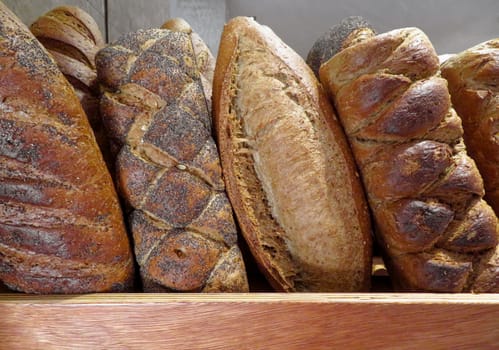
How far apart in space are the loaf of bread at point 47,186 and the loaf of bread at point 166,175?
0.06 metres

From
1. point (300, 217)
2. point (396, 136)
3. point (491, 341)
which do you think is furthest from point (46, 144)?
point (491, 341)

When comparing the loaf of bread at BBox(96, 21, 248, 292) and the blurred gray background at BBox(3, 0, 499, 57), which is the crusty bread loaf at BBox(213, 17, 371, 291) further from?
the blurred gray background at BBox(3, 0, 499, 57)

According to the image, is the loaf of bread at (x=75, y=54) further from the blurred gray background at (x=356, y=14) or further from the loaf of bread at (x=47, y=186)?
the blurred gray background at (x=356, y=14)

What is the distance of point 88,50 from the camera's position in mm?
819

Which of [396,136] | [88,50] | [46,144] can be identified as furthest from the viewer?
[88,50]

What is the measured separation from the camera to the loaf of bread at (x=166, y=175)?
0.68 m

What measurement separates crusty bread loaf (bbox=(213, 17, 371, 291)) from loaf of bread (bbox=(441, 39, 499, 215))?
0.29 meters

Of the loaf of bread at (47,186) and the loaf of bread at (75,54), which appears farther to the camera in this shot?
the loaf of bread at (75,54)

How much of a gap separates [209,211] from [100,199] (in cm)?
20

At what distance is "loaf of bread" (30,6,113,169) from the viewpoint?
76 cm

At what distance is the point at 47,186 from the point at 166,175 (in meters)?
0.20

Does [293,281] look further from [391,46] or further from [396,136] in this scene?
[391,46]

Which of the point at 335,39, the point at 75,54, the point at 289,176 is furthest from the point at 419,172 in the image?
the point at 75,54

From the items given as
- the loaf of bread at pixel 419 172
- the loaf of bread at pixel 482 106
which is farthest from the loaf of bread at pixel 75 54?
the loaf of bread at pixel 482 106
